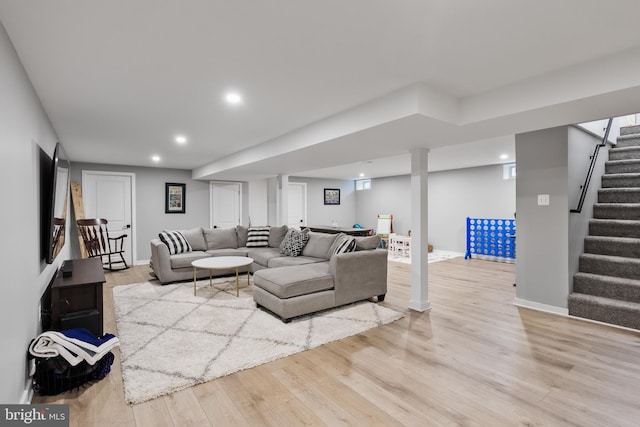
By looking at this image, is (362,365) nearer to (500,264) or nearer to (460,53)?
(460,53)

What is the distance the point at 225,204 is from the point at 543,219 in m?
7.01

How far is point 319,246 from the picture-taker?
506 cm

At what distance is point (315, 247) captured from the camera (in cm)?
512

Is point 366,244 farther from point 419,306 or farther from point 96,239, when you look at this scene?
point 96,239

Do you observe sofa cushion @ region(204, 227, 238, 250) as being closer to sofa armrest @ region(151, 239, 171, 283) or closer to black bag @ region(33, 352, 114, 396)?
sofa armrest @ region(151, 239, 171, 283)

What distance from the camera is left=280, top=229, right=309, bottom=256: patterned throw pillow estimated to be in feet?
17.2

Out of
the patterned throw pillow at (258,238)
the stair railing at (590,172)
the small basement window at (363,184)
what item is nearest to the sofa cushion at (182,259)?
the patterned throw pillow at (258,238)

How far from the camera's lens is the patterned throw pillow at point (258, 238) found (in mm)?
6219

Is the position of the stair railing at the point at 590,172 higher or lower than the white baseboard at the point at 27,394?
higher

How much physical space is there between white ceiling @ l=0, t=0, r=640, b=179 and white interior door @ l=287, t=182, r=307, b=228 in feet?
20.8

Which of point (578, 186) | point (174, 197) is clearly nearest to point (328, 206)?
point (174, 197)

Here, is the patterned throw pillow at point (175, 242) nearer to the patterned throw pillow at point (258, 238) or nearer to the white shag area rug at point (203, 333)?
the white shag area rug at point (203, 333)

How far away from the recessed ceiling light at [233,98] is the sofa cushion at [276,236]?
11.4 ft

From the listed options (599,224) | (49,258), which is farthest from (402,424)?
(599,224)
